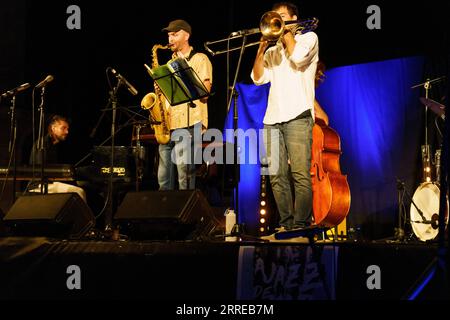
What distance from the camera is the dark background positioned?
8.05m

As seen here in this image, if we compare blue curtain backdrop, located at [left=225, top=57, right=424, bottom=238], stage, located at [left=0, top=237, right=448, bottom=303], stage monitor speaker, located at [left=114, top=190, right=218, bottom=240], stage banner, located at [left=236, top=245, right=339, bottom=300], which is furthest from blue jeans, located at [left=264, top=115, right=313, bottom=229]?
blue curtain backdrop, located at [left=225, top=57, right=424, bottom=238]

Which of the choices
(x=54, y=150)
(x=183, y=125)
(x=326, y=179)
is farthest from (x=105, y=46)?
Answer: (x=326, y=179)

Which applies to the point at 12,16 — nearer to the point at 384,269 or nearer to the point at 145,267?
the point at 145,267

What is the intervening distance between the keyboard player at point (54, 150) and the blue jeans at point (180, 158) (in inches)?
56.4

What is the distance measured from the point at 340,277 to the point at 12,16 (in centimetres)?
651

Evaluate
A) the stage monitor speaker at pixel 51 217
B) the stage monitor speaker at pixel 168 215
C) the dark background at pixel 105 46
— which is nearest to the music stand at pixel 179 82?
the stage monitor speaker at pixel 168 215

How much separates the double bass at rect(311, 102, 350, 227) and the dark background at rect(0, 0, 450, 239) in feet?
6.16

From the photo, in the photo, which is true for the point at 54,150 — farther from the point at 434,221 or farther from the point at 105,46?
the point at 434,221

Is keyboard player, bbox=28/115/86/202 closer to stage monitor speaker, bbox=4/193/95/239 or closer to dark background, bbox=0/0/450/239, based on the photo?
dark background, bbox=0/0/450/239

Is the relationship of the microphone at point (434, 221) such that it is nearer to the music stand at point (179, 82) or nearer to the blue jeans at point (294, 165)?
the blue jeans at point (294, 165)

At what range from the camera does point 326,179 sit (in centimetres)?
648

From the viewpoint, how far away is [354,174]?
8102 millimetres

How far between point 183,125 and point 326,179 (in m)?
1.60

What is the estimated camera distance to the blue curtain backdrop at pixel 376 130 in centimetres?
784
